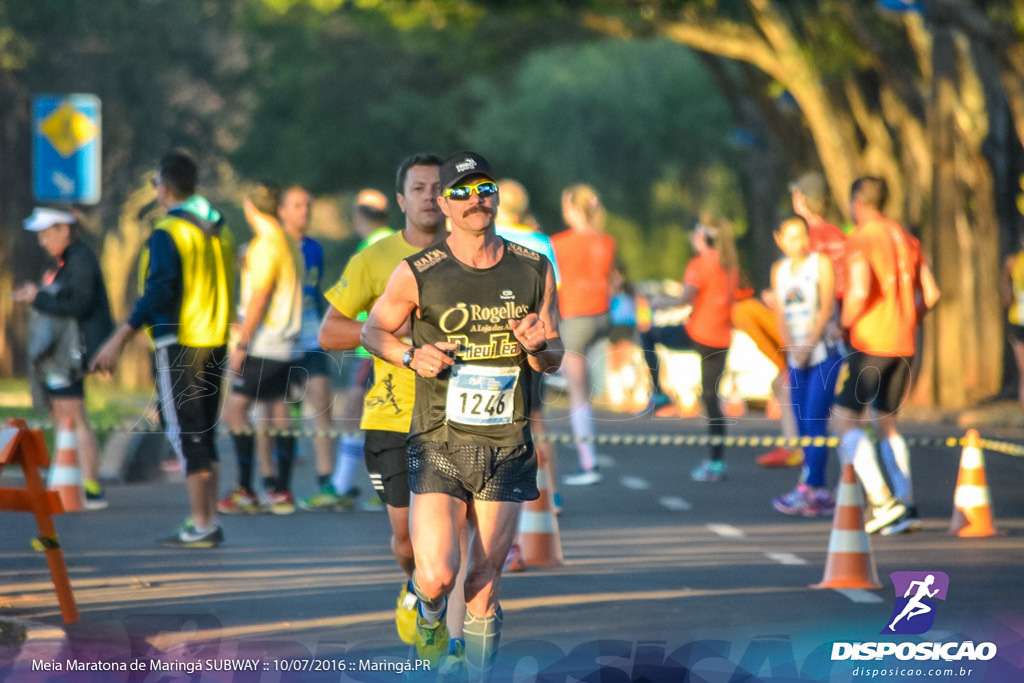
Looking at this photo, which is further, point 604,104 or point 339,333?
point 604,104

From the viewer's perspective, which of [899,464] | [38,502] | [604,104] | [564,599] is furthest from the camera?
[604,104]

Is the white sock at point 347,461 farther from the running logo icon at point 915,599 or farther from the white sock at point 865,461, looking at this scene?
the running logo icon at point 915,599

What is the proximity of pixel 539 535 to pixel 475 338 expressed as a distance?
3.54m

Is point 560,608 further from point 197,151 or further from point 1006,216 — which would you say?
point 197,151

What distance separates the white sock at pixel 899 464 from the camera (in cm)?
1136

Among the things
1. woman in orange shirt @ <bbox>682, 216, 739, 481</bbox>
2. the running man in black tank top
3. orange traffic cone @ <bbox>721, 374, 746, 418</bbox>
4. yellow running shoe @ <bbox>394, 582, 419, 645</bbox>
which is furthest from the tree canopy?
the running man in black tank top

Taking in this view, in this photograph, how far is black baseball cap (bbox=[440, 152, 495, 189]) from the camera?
6.56 m

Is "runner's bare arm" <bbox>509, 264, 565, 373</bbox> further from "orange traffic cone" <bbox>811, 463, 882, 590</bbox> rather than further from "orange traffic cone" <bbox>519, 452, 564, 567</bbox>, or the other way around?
"orange traffic cone" <bbox>519, 452, 564, 567</bbox>

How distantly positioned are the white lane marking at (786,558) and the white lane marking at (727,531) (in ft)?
2.61

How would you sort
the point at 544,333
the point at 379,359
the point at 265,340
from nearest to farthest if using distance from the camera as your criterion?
Result: the point at 544,333, the point at 379,359, the point at 265,340

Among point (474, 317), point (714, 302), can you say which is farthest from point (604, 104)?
point (474, 317)

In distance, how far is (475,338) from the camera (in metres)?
6.55

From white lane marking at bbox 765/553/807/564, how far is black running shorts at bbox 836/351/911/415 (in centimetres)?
123

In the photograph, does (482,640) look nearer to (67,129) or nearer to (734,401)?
(67,129)
